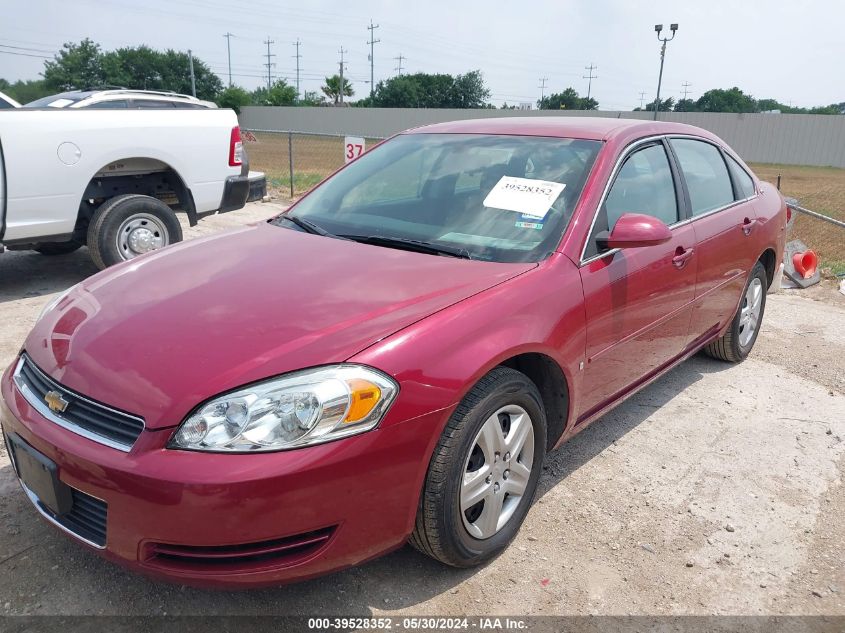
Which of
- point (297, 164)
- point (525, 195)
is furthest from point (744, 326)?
point (297, 164)

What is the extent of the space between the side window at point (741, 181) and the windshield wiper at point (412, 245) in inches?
98.2

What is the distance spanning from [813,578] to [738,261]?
2.13 m

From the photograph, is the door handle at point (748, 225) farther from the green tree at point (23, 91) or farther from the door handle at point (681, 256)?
the green tree at point (23, 91)

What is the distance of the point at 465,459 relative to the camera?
228cm

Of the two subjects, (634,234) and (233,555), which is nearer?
(233,555)

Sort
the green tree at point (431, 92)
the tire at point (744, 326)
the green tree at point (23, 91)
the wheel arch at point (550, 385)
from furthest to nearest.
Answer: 1. the green tree at point (431, 92)
2. the green tree at point (23, 91)
3. the tire at point (744, 326)
4. the wheel arch at point (550, 385)

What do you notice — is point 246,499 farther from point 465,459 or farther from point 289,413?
point 465,459

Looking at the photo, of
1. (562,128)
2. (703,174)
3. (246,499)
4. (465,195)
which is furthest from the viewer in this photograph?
(703,174)

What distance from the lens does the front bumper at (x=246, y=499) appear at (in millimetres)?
1863

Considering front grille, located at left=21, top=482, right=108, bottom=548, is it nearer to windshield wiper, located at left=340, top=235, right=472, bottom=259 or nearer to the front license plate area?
the front license plate area

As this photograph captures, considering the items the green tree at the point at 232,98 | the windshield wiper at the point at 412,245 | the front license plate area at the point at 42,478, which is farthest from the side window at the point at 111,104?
the green tree at the point at 232,98

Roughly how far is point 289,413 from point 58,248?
6129 mm

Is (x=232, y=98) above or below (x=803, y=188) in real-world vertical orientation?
above

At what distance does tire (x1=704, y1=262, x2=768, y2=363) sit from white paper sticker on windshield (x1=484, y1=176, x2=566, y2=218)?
6.99 ft
